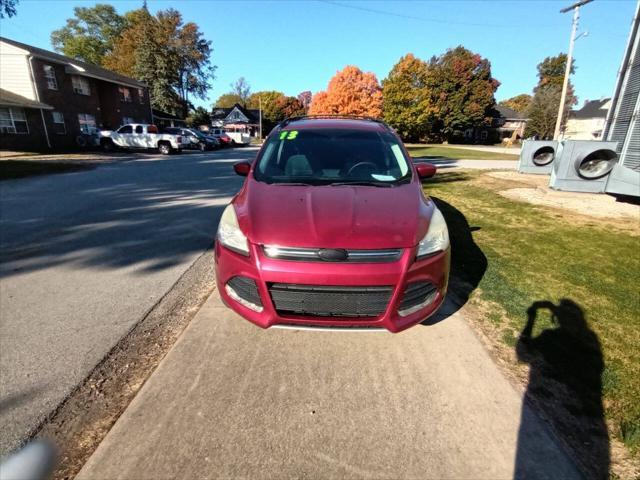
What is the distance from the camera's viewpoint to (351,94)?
4400cm

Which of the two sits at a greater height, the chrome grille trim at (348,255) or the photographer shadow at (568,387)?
the chrome grille trim at (348,255)

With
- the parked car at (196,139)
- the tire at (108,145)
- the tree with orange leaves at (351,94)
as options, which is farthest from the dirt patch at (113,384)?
the tree with orange leaves at (351,94)

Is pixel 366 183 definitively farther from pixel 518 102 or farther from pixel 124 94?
pixel 518 102

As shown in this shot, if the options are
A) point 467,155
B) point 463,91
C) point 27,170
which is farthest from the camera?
point 463,91

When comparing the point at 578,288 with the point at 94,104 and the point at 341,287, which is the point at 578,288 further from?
the point at 94,104

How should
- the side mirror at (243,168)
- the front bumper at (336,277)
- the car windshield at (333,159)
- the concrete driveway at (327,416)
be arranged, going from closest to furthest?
the concrete driveway at (327,416), the front bumper at (336,277), the car windshield at (333,159), the side mirror at (243,168)

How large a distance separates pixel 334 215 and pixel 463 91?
64.0 m

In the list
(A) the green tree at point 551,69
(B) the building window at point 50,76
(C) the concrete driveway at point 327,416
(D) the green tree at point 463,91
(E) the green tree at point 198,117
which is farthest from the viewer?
(A) the green tree at point 551,69

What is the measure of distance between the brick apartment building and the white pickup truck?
361cm

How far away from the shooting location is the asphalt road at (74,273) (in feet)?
7.74

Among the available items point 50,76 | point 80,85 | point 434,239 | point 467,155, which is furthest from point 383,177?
point 80,85

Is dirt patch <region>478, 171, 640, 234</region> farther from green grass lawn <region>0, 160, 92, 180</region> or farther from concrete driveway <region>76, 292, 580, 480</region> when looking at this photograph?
green grass lawn <region>0, 160, 92, 180</region>

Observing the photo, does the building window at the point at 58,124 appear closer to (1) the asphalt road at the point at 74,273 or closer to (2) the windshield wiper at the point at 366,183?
(1) the asphalt road at the point at 74,273

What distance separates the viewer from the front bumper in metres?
2.23
